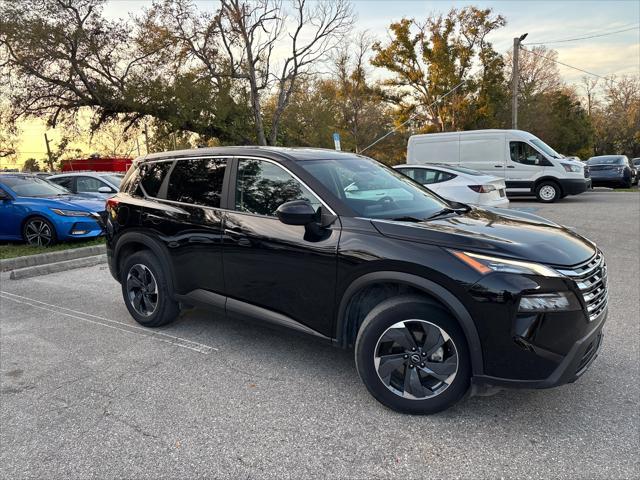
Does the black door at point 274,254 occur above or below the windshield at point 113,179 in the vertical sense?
below

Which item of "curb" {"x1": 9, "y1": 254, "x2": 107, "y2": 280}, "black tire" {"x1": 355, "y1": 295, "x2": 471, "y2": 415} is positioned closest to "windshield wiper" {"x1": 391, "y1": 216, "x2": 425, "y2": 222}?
"black tire" {"x1": 355, "y1": 295, "x2": 471, "y2": 415}

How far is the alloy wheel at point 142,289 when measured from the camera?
4.38 m

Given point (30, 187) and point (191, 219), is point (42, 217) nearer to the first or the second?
point (30, 187)

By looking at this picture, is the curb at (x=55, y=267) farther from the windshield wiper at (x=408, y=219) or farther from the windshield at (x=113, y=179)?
the windshield wiper at (x=408, y=219)

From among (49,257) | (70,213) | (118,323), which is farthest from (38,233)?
(118,323)

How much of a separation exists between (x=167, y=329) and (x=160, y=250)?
0.80 metres

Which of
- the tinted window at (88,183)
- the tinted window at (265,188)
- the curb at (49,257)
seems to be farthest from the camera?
the tinted window at (88,183)

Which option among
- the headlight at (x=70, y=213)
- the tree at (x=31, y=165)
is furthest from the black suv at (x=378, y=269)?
the tree at (x=31, y=165)

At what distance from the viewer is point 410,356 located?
280cm

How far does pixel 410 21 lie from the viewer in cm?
3541

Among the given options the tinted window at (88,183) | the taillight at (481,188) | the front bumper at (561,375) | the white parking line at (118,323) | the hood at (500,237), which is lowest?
the white parking line at (118,323)

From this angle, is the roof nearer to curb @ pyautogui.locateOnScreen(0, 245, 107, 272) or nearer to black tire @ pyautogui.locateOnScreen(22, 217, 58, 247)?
curb @ pyautogui.locateOnScreen(0, 245, 107, 272)

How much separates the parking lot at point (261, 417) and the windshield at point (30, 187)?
5.39 metres

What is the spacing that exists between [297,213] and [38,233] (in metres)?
7.36
